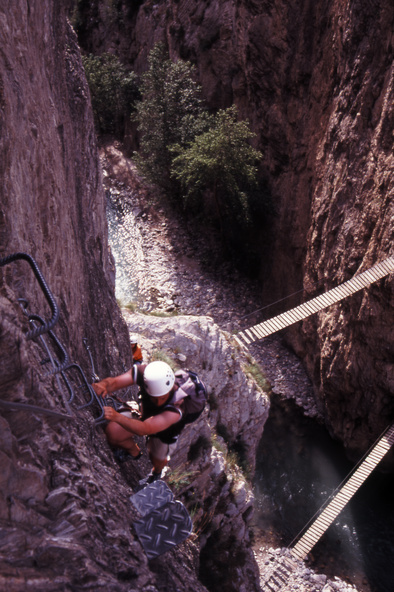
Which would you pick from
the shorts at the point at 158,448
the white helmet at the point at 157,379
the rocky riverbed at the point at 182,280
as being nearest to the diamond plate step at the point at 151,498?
the shorts at the point at 158,448

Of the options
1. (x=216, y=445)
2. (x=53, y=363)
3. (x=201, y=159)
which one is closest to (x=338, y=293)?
(x=216, y=445)

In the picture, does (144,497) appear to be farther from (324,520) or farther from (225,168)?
(225,168)

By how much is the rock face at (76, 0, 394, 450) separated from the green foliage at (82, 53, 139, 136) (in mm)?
4676

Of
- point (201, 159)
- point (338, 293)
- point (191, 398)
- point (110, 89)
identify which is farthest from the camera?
point (110, 89)

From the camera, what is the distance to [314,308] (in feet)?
26.0

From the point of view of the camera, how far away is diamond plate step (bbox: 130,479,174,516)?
347 centimetres

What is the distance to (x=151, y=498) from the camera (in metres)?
3.57

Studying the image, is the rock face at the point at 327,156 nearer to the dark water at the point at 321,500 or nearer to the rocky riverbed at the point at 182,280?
the rocky riverbed at the point at 182,280

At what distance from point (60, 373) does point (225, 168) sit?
40.0ft

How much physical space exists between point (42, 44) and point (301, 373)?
36.2 feet

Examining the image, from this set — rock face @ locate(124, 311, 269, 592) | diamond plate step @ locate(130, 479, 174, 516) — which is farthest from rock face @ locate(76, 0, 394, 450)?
diamond plate step @ locate(130, 479, 174, 516)

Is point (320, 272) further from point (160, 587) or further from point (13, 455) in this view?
point (13, 455)

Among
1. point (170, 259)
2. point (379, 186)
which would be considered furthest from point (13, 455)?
point (170, 259)

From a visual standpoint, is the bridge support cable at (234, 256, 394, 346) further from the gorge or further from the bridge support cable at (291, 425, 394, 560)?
the bridge support cable at (291, 425, 394, 560)
